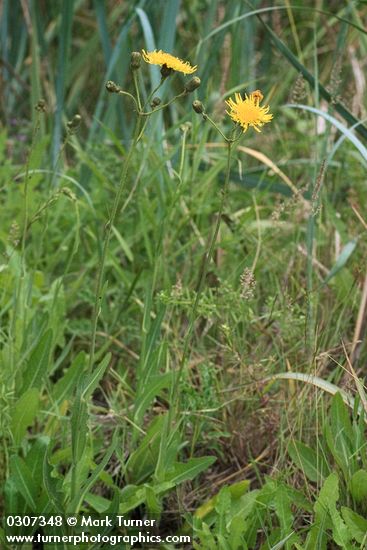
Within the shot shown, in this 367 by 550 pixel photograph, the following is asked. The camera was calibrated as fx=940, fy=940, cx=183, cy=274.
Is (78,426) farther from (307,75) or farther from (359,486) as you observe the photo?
(307,75)

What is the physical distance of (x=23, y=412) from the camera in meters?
1.54

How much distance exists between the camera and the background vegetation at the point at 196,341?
1.46 metres

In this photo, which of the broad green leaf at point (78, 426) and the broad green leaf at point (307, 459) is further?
the broad green leaf at point (307, 459)

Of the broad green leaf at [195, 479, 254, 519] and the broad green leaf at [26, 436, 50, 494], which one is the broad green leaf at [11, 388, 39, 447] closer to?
the broad green leaf at [26, 436, 50, 494]

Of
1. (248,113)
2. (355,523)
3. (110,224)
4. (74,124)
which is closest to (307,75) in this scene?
(74,124)

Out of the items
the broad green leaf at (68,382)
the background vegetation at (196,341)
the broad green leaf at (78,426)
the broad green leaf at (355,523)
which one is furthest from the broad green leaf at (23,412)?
the broad green leaf at (355,523)

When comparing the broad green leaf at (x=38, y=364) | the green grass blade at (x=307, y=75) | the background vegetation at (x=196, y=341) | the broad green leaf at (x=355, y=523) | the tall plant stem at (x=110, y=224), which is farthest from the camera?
the green grass blade at (x=307, y=75)

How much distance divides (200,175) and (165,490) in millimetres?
1001

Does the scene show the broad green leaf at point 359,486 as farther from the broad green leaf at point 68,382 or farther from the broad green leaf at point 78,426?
the broad green leaf at point 68,382

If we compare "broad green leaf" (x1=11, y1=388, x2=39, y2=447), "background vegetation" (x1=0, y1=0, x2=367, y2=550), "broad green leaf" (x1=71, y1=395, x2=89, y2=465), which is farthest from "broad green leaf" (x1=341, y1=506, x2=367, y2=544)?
"broad green leaf" (x1=11, y1=388, x2=39, y2=447)

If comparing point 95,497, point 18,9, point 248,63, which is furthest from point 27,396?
point 18,9

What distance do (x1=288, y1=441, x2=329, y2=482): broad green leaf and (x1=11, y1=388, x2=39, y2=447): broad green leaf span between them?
0.42 meters

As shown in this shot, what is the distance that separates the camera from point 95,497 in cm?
150

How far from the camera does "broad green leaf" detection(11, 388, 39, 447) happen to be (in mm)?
1532
